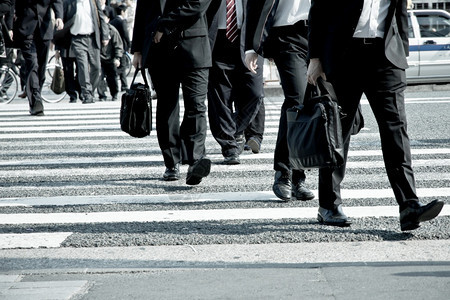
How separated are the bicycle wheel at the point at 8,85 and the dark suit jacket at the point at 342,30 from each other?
1186cm

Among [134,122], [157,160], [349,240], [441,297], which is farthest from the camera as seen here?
[157,160]

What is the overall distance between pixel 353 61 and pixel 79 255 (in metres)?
1.83

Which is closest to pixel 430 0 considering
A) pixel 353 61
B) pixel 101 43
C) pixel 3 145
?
pixel 101 43

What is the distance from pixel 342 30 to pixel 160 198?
2121 mm

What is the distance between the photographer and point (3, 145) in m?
9.68

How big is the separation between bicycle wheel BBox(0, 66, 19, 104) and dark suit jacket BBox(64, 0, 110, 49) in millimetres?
1611

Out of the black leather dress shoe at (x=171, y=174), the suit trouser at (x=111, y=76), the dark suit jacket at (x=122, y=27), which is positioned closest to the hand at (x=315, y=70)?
the black leather dress shoe at (x=171, y=174)

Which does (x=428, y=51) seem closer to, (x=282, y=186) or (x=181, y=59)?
(x=181, y=59)

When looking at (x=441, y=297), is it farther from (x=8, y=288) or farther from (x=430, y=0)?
(x=430, y=0)

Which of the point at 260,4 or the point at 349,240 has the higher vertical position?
the point at 260,4

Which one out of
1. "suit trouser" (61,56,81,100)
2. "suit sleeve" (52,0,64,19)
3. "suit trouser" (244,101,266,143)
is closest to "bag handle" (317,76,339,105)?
"suit trouser" (244,101,266,143)

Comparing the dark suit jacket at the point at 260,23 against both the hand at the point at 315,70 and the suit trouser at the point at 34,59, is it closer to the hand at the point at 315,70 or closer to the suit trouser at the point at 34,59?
the hand at the point at 315,70

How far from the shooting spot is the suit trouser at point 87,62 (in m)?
15.2

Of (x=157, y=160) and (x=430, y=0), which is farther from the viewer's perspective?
(x=430, y=0)
